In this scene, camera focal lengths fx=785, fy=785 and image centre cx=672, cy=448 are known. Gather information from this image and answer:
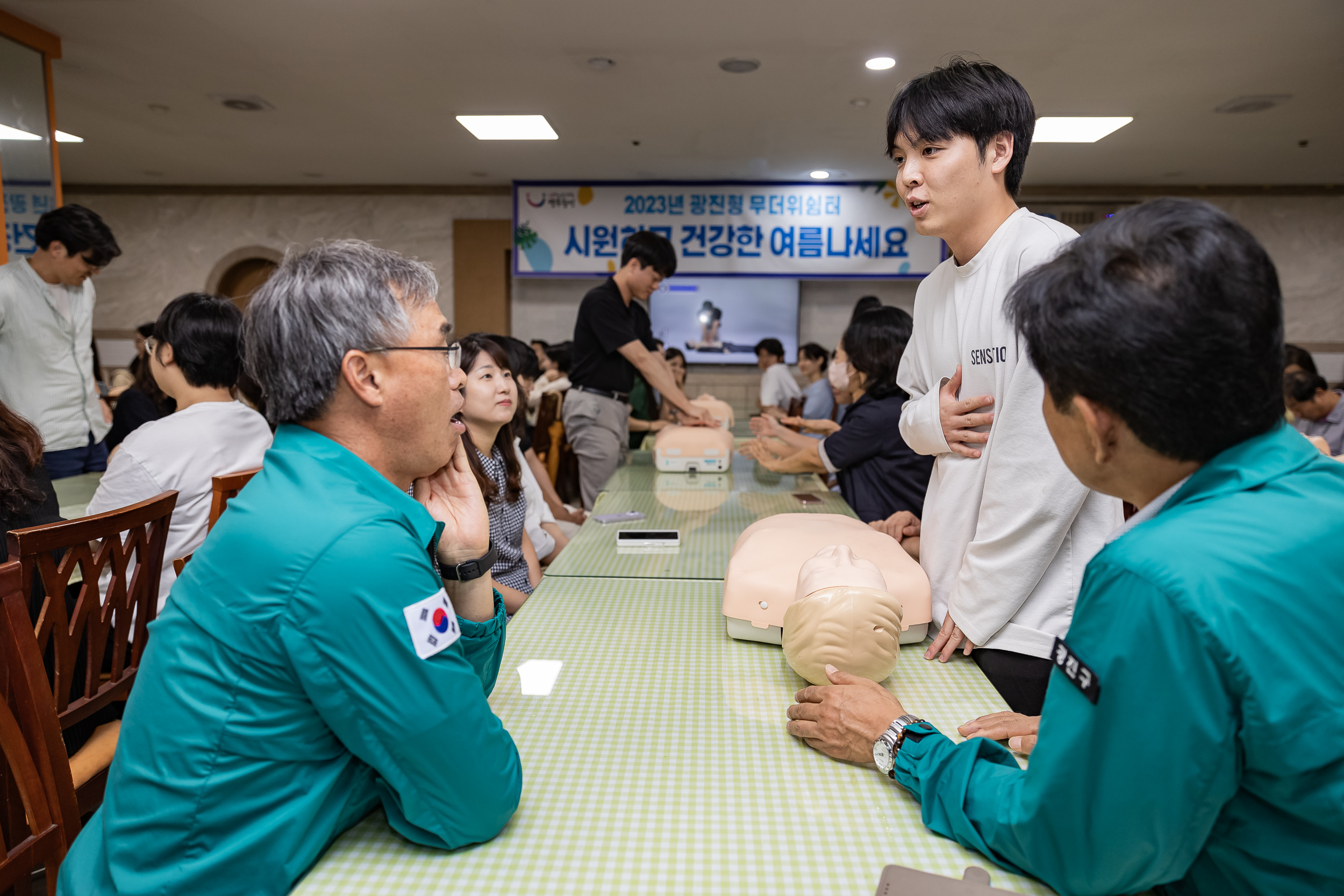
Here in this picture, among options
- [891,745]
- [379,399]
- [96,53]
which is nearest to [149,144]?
[96,53]

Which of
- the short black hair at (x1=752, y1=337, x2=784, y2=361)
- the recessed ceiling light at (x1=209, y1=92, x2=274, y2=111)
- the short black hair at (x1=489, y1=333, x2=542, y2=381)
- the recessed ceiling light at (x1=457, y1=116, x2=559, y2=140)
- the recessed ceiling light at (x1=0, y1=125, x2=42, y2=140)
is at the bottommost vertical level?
the short black hair at (x1=489, y1=333, x2=542, y2=381)

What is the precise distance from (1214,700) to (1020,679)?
73cm

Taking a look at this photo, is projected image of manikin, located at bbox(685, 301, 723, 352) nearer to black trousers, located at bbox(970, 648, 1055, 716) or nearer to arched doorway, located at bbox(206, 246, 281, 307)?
arched doorway, located at bbox(206, 246, 281, 307)

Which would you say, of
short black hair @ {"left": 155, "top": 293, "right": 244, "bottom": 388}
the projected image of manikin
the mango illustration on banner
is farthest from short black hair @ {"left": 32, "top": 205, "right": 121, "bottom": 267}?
the projected image of manikin

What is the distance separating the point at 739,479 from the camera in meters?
3.46

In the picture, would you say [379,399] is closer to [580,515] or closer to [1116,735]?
[1116,735]

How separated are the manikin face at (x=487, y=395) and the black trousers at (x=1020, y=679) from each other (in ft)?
5.12

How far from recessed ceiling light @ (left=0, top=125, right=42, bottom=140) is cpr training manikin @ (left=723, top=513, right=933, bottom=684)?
4307 millimetres

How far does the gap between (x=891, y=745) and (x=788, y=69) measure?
15.0 ft

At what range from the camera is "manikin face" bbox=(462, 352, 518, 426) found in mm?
2373

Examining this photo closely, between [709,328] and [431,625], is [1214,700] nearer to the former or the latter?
[431,625]

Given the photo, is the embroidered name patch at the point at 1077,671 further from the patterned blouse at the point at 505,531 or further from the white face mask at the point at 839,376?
the white face mask at the point at 839,376

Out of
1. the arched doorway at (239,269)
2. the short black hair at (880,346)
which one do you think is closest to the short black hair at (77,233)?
the short black hair at (880,346)

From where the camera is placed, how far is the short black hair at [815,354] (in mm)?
7449
